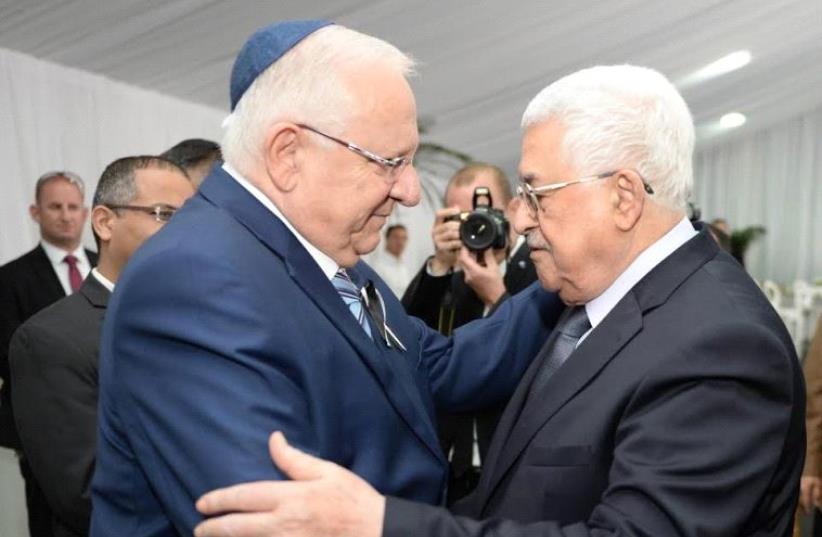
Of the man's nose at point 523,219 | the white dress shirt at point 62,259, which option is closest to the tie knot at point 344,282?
the man's nose at point 523,219

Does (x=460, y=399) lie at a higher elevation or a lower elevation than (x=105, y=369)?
lower

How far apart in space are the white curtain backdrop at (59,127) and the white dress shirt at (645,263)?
408cm

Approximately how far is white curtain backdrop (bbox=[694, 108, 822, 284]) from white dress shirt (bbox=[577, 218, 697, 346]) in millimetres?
11667

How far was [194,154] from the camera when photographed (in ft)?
9.55

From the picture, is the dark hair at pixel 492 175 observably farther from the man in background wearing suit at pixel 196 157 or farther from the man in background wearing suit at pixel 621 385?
the man in background wearing suit at pixel 621 385

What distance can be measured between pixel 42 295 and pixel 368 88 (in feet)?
9.86

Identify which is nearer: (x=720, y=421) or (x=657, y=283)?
(x=720, y=421)

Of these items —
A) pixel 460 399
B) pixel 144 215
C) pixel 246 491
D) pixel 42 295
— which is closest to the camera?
pixel 246 491

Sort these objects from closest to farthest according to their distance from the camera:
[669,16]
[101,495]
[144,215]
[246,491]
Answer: [246,491] < [101,495] < [144,215] < [669,16]

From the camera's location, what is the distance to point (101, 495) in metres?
1.36

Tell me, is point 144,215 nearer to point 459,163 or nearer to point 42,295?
point 42,295

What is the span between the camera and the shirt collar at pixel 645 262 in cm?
150

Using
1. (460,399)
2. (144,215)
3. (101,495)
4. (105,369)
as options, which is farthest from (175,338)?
(144,215)

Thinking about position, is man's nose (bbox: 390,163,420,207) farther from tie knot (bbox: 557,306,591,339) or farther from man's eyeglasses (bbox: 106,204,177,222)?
man's eyeglasses (bbox: 106,204,177,222)
